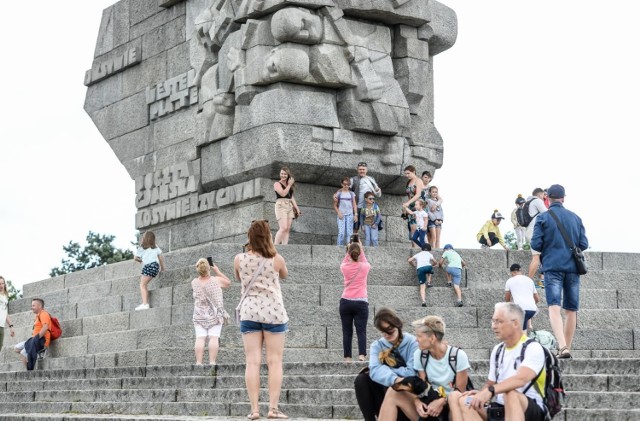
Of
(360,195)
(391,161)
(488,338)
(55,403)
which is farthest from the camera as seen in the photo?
(391,161)

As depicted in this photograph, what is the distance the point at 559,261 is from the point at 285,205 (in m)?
7.04

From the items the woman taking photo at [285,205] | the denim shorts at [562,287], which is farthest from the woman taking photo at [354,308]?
the woman taking photo at [285,205]

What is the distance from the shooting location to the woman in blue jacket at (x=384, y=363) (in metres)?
9.73

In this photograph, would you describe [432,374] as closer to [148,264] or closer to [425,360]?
[425,360]

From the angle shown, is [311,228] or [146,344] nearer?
[146,344]

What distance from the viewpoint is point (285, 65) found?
780 inches

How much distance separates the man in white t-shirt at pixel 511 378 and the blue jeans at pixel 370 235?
1048 centimetres

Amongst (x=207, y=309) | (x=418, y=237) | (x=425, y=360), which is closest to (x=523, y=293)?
(x=207, y=309)

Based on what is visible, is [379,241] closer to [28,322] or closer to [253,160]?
[253,160]

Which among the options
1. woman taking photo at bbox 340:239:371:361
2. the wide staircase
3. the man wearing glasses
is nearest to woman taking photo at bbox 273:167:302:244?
the man wearing glasses

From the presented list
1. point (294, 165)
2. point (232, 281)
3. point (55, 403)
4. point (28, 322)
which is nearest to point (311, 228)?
point (294, 165)

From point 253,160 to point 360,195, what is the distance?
6.19 feet

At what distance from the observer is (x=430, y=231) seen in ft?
66.0

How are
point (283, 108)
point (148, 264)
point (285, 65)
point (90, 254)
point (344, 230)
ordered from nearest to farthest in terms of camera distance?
point (148, 264) < point (344, 230) < point (285, 65) < point (283, 108) < point (90, 254)
